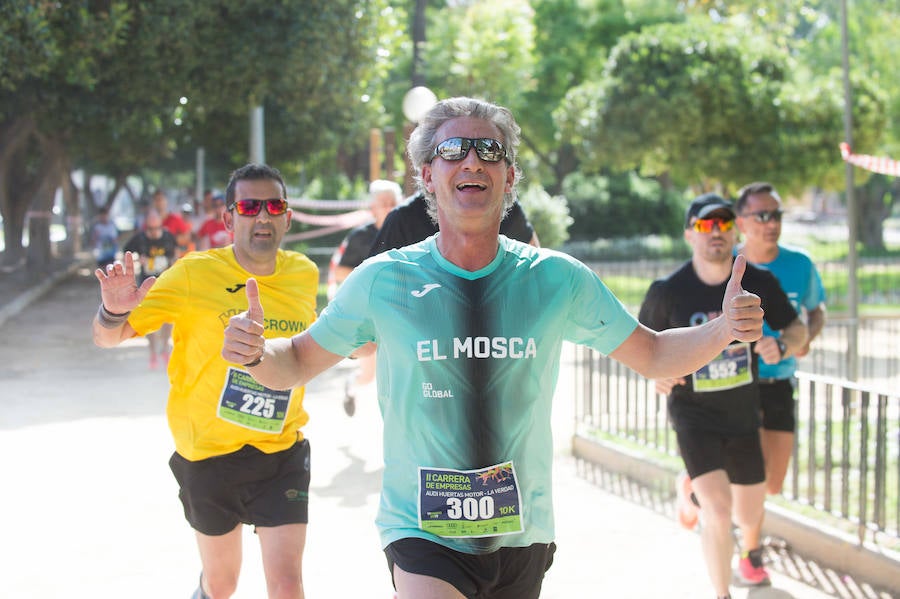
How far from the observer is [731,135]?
58.0 ft

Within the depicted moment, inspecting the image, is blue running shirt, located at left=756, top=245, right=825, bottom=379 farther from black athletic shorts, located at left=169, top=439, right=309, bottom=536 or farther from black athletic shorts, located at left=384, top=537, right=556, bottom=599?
black athletic shorts, located at left=384, top=537, right=556, bottom=599

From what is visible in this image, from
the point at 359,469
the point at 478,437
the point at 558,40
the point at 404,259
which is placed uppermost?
the point at 558,40

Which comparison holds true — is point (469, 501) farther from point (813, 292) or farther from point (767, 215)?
point (813, 292)

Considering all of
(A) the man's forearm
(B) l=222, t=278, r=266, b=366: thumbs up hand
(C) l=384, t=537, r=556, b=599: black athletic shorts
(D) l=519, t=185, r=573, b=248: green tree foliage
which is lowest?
(C) l=384, t=537, r=556, b=599: black athletic shorts

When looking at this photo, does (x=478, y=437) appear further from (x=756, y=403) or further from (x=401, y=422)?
(x=756, y=403)

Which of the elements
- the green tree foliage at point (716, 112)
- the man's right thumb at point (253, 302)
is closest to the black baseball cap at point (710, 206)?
the man's right thumb at point (253, 302)

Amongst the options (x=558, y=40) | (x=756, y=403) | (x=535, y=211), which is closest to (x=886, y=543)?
(x=756, y=403)

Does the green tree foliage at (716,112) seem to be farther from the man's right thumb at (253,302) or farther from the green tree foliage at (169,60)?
the man's right thumb at (253,302)

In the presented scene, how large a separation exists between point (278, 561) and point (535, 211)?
2105cm

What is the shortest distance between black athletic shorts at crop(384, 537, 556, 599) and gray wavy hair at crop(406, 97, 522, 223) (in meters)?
1.01

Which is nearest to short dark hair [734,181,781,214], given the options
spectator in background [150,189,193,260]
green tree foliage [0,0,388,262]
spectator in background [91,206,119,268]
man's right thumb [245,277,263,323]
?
man's right thumb [245,277,263,323]

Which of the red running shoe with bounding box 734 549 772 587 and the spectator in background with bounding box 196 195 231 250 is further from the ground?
the spectator in background with bounding box 196 195 231 250

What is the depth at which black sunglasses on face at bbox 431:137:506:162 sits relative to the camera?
123 inches

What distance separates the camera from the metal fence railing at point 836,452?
5.80 metres
